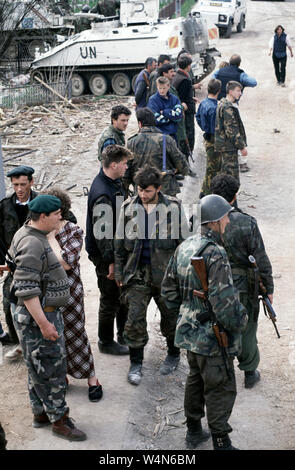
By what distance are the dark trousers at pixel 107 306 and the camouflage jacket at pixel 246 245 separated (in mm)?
1195

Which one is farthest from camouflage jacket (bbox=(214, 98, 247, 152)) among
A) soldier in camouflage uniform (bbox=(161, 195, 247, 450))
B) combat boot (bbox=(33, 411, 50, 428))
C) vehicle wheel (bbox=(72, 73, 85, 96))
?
vehicle wheel (bbox=(72, 73, 85, 96))

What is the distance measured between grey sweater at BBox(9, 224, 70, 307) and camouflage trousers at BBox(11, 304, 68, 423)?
15 centimetres

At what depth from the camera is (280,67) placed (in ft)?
60.6

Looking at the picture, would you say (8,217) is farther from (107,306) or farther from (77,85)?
(77,85)

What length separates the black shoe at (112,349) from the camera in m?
6.21

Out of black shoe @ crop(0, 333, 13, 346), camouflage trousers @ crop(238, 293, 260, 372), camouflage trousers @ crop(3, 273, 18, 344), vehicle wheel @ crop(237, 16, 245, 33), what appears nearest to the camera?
camouflage trousers @ crop(238, 293, 260, 372)

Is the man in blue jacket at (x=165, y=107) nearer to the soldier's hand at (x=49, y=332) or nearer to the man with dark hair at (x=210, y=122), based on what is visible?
the man with dark hair at (x=210, y=122)

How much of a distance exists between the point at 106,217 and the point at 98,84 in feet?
48.4

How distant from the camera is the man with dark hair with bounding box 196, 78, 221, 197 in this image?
9.59 metres

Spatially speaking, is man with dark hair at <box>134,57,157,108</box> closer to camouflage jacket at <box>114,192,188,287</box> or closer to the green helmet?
camouflage jacket at <box>114,192,188,287</box>

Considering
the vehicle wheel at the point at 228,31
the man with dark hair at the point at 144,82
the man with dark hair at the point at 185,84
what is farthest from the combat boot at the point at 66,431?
the vehicle wheel at the point at 228,31

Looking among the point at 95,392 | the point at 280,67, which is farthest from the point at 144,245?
the point at 280,67

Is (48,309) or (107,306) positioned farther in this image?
(107,306)
